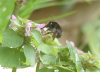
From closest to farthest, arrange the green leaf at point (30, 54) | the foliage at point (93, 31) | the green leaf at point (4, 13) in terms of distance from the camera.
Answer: the green leaf at point (30, 54) < the green leaf at point (4, 13) < the foliage at point (93, 31)

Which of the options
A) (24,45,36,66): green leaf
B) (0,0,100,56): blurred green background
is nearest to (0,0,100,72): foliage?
(24,45,36,66): green leaf

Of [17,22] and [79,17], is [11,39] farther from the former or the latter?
[79,17]

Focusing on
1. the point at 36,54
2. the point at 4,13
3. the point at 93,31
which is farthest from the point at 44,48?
the point at 93,31

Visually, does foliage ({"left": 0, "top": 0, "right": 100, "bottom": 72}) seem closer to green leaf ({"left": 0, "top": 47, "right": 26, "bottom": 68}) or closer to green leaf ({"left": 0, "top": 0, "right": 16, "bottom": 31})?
green leaf ({"left": 0, "top": 47, "right": 26, "bottom": 68})

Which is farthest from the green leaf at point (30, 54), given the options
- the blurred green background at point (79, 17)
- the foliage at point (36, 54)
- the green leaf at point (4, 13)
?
the blurred green background at point (79, 17)

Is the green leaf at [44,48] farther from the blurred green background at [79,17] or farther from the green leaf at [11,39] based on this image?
the blurred green background at [79,17]

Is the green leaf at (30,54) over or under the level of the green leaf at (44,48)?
under

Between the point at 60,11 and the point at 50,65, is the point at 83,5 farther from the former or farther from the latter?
the point at 50,65
